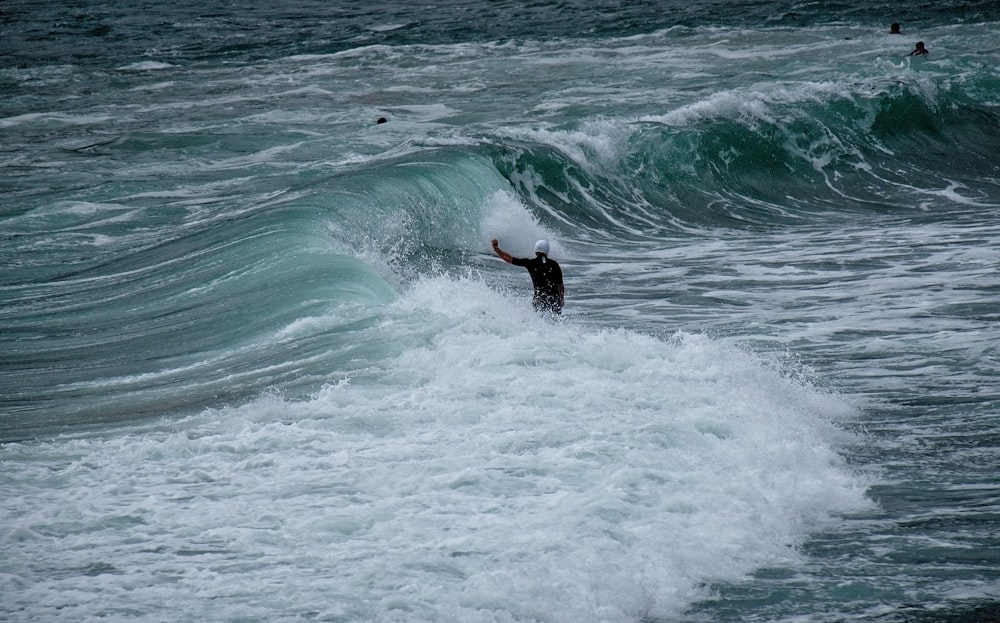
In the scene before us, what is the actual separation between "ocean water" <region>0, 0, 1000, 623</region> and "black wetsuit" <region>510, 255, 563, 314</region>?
0.82 feet

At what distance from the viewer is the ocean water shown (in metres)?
6.45

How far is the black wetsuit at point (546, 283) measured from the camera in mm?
11203

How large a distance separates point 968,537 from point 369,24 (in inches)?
1370

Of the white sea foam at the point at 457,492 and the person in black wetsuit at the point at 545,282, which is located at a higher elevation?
the person in black wetsuit at the point at 545,282

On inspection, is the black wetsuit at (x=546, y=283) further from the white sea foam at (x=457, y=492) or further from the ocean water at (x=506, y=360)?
the white sea foam at (x=457, y=492)

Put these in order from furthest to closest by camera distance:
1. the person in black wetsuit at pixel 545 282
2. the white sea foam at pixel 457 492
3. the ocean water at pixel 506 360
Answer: the person in black wetsuit at pixel 545 282 → the ocean water at pixel 506 360 → the white sea foam at pixel 457 492

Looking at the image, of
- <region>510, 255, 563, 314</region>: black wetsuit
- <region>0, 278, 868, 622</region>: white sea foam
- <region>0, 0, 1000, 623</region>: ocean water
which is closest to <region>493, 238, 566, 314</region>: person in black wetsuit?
<region>510, 255, 563, 314</region>: black wetsuit

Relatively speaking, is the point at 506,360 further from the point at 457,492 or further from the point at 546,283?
the point at 457,492

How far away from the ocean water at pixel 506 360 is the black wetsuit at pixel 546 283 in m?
0.25

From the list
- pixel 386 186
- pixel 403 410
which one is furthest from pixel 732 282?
pixel 403 410

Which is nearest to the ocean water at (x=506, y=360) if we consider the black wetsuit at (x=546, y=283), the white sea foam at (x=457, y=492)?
the white sea foam at (x=457, y=492)

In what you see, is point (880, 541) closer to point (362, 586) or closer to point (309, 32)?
point (362, 586)

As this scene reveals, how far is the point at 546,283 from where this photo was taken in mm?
11219

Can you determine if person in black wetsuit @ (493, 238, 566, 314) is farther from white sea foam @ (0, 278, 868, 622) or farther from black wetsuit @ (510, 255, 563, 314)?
white sea foam @ (0, 278, 868, 622)
